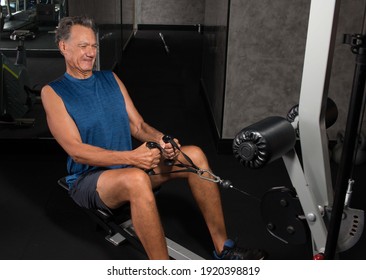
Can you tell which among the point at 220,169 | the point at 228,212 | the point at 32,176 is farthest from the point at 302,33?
the point at 32,176

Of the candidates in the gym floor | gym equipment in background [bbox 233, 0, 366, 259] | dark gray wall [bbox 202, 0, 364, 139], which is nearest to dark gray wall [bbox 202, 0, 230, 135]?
dark gray wall [bbox 202, 0, 364, 139]

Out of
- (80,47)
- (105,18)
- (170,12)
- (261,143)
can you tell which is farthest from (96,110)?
(170,12)

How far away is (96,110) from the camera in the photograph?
5.91ft

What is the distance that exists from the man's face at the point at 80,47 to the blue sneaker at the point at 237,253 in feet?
2.87

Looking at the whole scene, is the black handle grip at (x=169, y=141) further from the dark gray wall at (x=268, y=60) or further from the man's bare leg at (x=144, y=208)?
the dark gray wall at (x=268, y=60)

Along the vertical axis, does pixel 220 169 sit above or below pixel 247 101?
below

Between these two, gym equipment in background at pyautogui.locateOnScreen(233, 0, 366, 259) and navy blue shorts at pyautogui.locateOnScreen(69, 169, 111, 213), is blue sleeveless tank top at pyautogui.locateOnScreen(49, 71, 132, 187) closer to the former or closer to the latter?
navy blue shorts at pyautogui.locateOnScreen(69, 169, 111, 213)

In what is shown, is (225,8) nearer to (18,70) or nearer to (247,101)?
(247,101)

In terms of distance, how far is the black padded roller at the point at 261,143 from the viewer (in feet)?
3.96

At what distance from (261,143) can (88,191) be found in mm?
803

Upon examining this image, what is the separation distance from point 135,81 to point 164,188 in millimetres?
2631

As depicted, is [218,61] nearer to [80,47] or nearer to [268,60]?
[268,60]

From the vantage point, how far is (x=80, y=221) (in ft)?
7.43

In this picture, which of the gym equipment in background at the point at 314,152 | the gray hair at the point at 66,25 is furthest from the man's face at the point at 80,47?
the gym equipment in background at the point at 314,152
